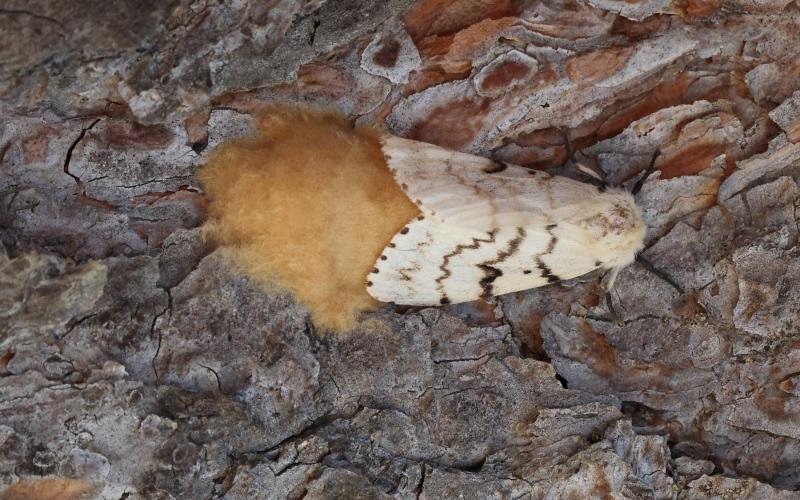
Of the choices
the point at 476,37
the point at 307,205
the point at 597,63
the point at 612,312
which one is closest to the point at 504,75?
the point at 476,37

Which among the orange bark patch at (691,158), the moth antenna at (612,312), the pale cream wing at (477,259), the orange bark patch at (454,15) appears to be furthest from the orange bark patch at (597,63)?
the moth antenna at (612,312)

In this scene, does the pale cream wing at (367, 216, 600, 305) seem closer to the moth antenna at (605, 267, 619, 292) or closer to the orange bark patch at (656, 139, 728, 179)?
the moth antenna at (605, 267, 619, 292)

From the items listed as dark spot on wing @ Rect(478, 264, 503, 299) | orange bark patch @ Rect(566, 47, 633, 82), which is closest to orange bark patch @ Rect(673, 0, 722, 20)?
orange bark patch @ Rect(566, 47, 633, 82)

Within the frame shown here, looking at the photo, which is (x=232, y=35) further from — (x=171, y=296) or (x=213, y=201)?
(x=171, y=296)

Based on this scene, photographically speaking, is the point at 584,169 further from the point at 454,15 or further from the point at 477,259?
the point at 454,15

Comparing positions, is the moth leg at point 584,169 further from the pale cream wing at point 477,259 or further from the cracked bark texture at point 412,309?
the pale cream wing at point 477,259

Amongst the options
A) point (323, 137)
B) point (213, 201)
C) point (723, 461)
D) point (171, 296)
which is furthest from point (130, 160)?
point (723, 461)

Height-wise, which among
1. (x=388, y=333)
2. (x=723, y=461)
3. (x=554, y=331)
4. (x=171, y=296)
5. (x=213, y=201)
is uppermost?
(x=213, y=201)
